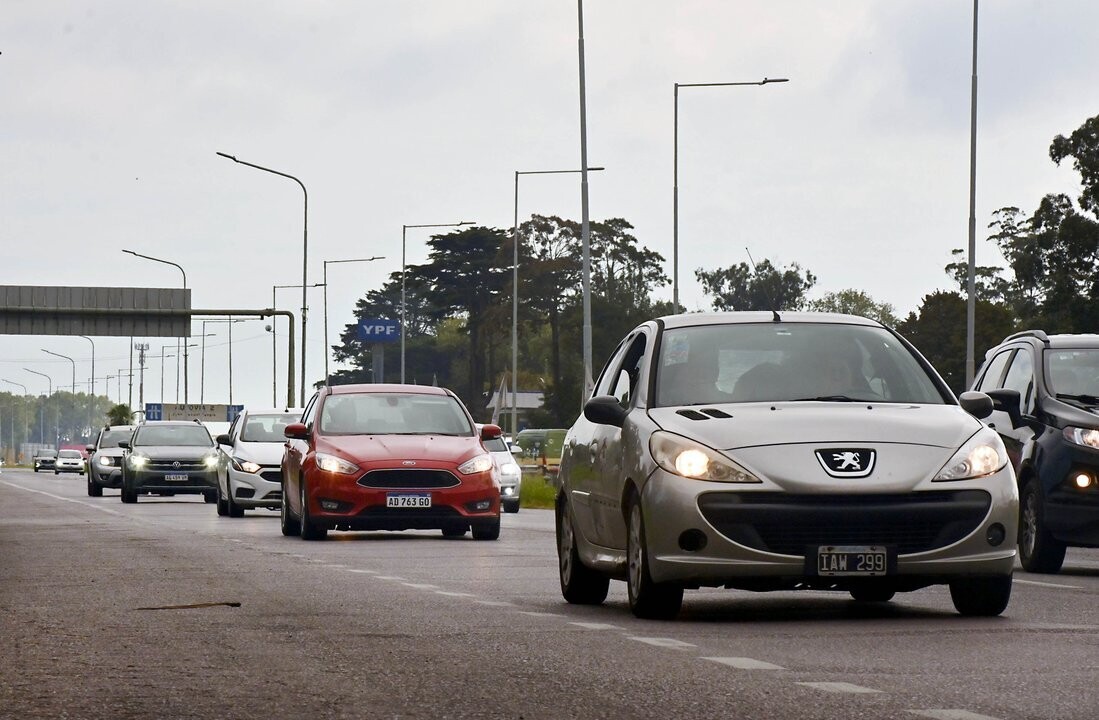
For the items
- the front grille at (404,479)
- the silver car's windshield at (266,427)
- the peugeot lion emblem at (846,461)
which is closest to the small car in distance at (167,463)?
the silver car's windshield at (266,427)

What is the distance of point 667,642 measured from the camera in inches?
423

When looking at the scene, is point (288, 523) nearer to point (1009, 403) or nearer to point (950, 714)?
point (1009, 403)

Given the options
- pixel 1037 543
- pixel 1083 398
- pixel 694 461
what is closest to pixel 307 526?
pixel 1037 543

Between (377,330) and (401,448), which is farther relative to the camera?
(377,330)

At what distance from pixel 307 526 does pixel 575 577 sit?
1079 centimetres

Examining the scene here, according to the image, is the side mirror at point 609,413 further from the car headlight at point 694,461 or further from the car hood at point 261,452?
the car hood at point 261,452

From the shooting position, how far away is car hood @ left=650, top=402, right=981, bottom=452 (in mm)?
11609

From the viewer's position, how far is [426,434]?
24391 millimetres

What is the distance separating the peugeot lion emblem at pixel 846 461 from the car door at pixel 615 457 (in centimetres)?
122

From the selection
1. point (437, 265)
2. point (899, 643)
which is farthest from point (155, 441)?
point (437, 265)

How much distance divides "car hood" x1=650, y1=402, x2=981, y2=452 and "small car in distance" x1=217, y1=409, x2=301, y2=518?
69.6ft

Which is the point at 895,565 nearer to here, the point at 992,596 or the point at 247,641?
the point at 992,596

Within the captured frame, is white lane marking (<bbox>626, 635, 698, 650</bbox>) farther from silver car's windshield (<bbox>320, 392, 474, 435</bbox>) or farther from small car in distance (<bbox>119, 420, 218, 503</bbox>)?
small car in distance (<bbox>119, 420, 218, 503</bbox>)

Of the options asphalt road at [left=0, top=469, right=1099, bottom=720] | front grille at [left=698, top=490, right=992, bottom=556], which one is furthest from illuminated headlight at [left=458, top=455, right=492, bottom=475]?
front grille at [left=698, top=490, right=992, bottom=556]
